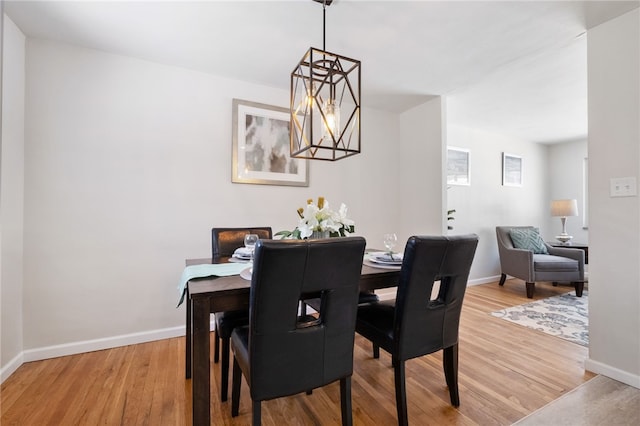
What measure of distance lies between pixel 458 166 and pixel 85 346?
4799mm

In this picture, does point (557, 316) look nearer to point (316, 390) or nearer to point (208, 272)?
point (316, 390)

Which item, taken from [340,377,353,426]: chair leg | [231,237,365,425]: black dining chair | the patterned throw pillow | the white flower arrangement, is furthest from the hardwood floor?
the patterned throw pillow

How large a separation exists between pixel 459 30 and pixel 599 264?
1.89 metres

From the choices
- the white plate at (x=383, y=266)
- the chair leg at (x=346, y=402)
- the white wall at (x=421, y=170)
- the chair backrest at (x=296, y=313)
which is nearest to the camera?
the chair backrest at (x=296, y=313)

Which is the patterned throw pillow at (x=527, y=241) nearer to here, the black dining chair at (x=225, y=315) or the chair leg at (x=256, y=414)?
the black dining chair at (x=225, y=315)

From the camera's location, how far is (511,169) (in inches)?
193

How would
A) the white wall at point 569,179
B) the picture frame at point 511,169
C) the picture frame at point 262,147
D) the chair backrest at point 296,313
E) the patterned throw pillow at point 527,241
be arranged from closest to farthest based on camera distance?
the chair backrest at point 296,313 → the picture frame at point 262,147 → the patterned throw pillow at point 527,241 → the picture frame at point 511,169 → the white wall at point 569,179

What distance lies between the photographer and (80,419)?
146 cm

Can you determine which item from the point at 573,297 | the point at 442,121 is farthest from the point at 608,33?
the point at 573,297

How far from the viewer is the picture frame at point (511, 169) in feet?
15.8

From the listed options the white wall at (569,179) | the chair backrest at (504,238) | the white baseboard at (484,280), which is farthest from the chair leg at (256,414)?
the white wall at (569,179)

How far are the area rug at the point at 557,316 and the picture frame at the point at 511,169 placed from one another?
204 centimetres

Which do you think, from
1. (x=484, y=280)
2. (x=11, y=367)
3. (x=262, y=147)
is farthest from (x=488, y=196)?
(x=11, y=367)

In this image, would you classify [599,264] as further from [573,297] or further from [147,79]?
[147,79]
